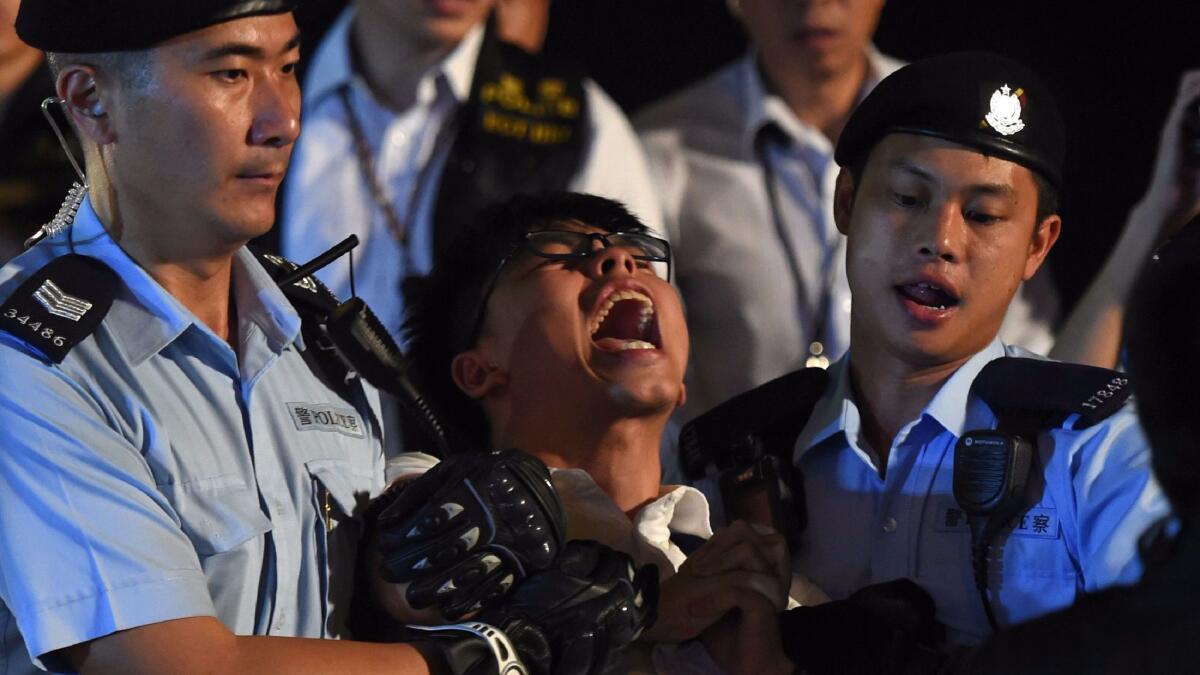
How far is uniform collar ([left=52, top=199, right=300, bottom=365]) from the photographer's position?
2049 millimetres

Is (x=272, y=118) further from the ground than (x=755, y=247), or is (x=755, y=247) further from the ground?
(x=272, y=118)

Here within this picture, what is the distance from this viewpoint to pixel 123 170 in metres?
2.10

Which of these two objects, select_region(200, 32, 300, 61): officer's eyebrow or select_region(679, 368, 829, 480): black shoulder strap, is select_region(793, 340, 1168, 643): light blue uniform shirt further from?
select_region(200, 32, 300, 61): officer's eyebrow

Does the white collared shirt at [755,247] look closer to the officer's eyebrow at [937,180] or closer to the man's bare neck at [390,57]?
the man's bare neck at [390,57]

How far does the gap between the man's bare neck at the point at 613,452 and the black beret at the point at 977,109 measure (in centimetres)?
61

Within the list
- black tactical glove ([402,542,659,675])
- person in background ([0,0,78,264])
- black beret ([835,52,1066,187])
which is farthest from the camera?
person in background ([0,0,78,264])

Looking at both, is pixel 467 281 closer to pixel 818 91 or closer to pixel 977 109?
pixel 977 109

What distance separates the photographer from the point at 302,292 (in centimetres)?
239

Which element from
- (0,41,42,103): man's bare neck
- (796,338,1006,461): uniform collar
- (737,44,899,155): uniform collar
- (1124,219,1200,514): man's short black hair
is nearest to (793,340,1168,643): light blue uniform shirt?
(796,338,1006,461): uniform collar

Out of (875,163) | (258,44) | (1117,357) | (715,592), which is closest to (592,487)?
(715,592)

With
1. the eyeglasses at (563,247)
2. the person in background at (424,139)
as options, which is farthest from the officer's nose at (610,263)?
the person in background at (424,139)

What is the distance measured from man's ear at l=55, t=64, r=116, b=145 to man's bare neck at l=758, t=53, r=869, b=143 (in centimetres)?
213

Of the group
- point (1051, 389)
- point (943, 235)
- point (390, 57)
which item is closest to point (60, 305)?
point (943, 235)

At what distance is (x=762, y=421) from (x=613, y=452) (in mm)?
247
